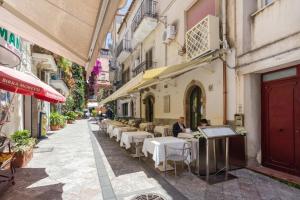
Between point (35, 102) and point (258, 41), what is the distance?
39.2 feet

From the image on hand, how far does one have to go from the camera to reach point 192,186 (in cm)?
490

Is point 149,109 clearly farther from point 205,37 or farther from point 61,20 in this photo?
point 61,20

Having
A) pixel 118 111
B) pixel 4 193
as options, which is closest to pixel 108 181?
pixel 4 193

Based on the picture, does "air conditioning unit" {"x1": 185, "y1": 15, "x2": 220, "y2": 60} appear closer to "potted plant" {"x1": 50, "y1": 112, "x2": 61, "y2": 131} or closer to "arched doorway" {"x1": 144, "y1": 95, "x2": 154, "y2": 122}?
"arched doorway" {"x1": 144, "y1": 95, "x2": 154, "y2": 122}

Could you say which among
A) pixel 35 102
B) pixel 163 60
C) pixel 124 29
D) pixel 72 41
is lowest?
pixel 35 102

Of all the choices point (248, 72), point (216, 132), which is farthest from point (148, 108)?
point (216, 132)

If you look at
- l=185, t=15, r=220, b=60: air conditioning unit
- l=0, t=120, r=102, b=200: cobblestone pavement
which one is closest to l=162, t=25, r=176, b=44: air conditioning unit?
l=185, t=15, r=220, b=60: air conditioning unit

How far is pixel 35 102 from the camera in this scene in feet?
41.4

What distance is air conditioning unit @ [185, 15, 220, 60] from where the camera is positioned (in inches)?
303

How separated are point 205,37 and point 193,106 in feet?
12.1

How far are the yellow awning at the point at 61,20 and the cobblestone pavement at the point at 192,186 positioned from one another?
311cm

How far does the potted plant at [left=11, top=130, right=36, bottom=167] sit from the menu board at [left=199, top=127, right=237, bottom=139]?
5341 mm

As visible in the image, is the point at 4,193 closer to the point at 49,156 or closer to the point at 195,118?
the point at 49,156

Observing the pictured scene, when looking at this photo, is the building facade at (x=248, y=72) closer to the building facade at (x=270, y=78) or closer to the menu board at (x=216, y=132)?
the building facade at (x=270, y=78)
